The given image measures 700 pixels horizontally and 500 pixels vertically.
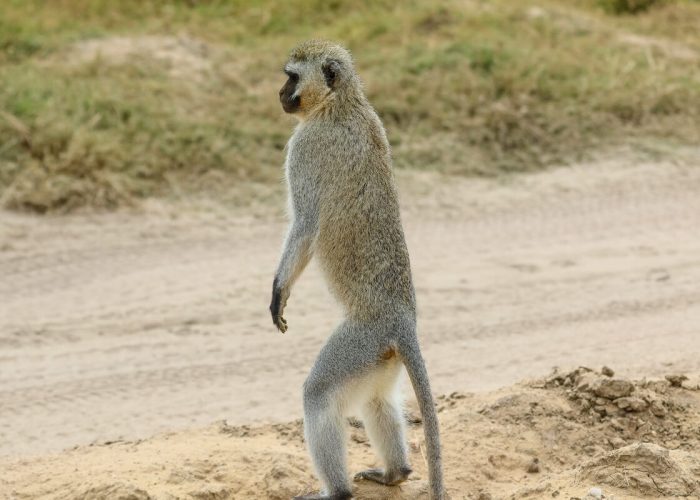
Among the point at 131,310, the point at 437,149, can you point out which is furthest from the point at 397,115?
the point at 131,310

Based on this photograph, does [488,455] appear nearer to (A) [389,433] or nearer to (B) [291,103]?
(A) [389,433]

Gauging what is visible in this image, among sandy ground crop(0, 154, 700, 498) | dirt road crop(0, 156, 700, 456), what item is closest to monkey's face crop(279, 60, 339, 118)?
dirt road crop(0, 156, 700, 456)

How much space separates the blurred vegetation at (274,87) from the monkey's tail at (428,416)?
17.9 ft

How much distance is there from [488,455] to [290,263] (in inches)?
63.2

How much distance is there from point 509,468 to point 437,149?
5.74m

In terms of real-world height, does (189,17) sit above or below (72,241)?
above

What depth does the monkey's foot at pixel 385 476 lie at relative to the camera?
527 centimetres

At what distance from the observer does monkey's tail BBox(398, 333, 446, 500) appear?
4.83 metres

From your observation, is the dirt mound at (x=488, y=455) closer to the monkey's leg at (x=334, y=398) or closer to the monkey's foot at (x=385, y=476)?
the monkey's foot at (x=385, y=476)

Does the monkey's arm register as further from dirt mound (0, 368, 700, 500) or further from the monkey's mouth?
dirt mound (0, 368, 700, 500)

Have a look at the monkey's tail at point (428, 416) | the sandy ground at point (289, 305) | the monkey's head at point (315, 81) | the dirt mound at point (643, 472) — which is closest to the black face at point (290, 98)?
the monkey's head at point (315, 81)

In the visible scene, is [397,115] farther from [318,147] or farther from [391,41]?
[318,147]

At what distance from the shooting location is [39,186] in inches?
383

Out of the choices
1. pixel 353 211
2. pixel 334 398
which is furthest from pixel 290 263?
pixel 334 398
